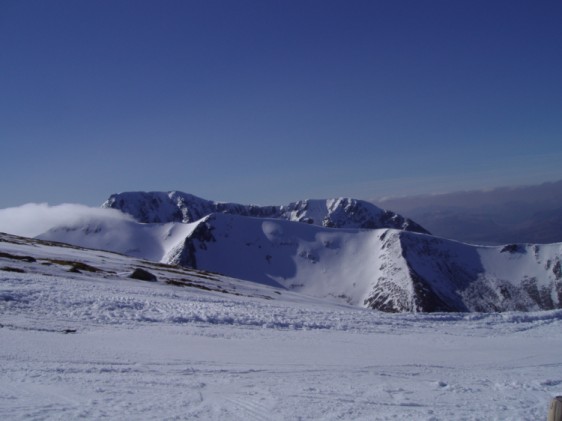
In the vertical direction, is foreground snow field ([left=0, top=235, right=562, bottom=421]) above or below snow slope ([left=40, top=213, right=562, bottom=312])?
above

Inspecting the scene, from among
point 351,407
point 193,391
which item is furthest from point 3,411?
point 351,407

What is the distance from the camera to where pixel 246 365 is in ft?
41.0

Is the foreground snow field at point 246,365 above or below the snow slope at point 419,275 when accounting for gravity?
above

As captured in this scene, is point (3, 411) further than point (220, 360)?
No

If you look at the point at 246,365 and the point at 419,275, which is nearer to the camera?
the point at 246,365

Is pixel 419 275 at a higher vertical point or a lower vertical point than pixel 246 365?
lower

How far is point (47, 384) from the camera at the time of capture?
956 centimetres

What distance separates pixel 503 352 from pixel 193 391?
13.4 meters

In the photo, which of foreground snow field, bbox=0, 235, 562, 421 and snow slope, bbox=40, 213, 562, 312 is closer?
foreground snow field, bbox=0, 235, 562, 421

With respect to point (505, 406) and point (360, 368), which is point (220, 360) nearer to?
point (360, 368)

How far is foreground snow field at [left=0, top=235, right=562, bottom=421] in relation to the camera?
9.11 m

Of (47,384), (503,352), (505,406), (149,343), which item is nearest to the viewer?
(47,384)

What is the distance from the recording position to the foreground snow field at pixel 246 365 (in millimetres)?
9109

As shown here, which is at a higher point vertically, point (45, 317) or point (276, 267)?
point (45, 317)
